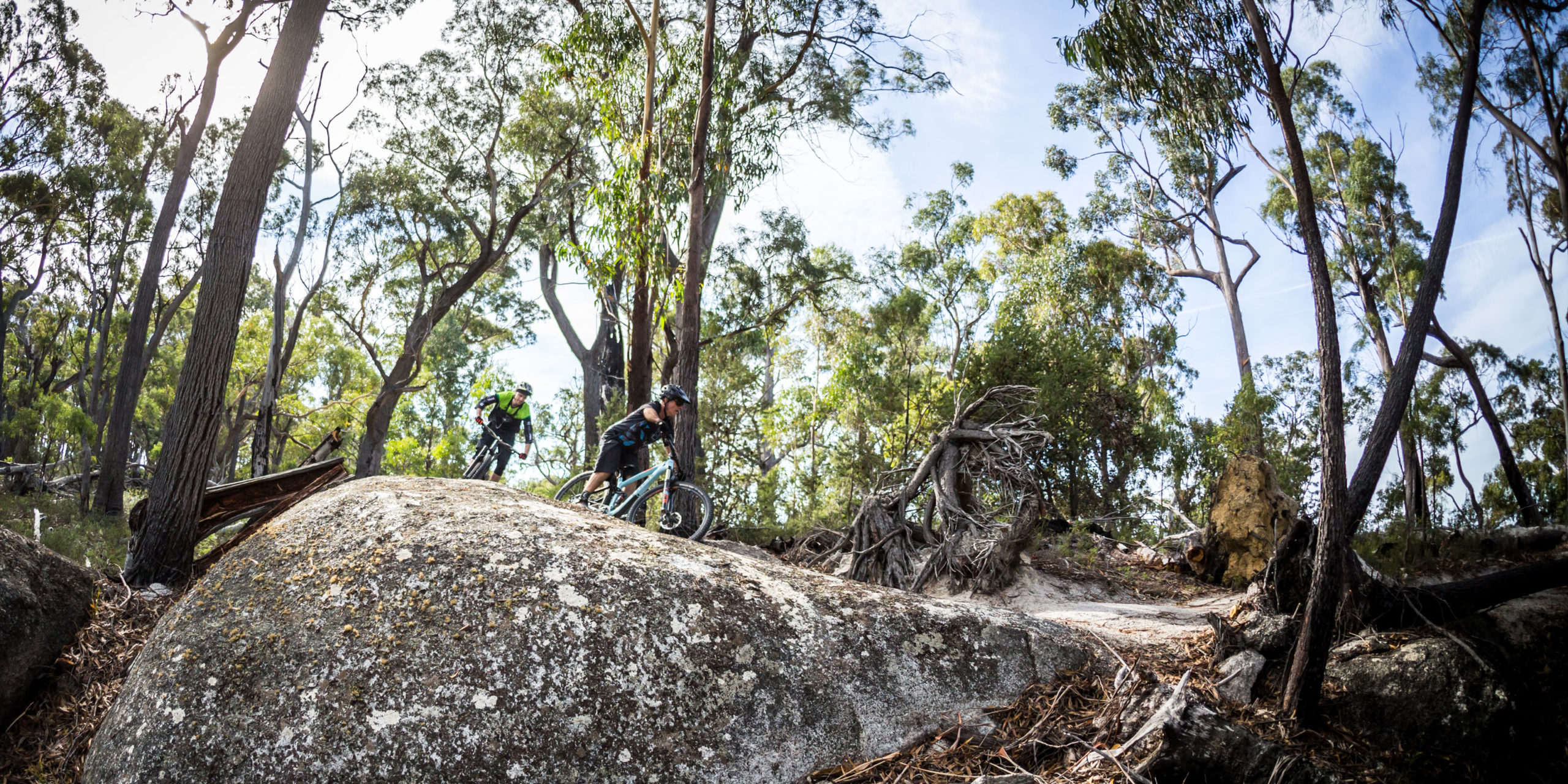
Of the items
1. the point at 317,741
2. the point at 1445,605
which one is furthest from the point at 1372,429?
the point at 317,741

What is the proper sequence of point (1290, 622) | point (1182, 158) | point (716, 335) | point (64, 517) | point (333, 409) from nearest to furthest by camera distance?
point (1290, 622) → point (64, 517) → point (716, 335) → point (1182, 158) → point (333, 409)

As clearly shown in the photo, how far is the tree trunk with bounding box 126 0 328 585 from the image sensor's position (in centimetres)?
553

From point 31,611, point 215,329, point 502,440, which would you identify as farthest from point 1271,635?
point 502,440

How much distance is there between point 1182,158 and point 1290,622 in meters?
21.1

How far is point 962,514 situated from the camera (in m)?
8.27

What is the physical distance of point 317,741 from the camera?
9.73 feet

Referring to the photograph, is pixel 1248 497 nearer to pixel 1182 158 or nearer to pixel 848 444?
pixel 848 444

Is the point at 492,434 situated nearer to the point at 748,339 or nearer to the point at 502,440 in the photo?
the point at 502,440

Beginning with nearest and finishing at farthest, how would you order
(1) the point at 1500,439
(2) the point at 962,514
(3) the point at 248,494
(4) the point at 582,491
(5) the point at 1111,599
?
1. (3) the point at 248,494
2. (5) the point at 1111,599
3. (4) the point at 582,491
4. (2) the point at 962,514
5. (1) the point at 1500,439

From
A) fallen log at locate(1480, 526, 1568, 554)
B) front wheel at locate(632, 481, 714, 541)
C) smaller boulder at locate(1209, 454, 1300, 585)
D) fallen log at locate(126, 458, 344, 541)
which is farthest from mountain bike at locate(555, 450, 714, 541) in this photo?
fallen log at locate(1480, 526, 1568, 554)

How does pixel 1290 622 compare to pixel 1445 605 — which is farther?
pixel 1445 605

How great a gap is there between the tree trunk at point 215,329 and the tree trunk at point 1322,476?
23.0 ft

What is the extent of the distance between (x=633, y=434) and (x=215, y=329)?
137 inches

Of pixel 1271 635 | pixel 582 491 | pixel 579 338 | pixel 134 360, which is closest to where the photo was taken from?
pixel 1271 635
